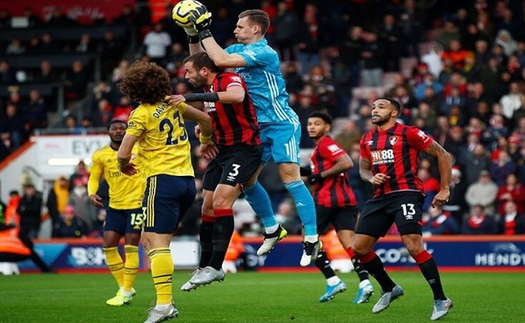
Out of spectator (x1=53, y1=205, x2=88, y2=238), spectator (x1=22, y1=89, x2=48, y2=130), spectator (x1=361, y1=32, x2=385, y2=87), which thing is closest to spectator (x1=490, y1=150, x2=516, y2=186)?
spectator (x1=361, y1=32, x2=385, y2=87)

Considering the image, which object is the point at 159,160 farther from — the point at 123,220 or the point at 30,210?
the point at 30,210

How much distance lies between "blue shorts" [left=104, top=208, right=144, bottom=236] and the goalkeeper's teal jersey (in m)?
3.39

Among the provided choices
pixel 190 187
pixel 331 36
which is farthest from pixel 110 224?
pixel 331 36

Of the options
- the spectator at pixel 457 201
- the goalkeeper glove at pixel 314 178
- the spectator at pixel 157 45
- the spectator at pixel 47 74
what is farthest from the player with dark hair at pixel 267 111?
the spectator at pixel 47 74

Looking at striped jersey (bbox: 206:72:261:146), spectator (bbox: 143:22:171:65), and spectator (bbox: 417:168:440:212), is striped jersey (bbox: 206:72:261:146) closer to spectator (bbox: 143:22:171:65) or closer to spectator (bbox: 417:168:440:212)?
spectator (bbox: 417:168:440:212)

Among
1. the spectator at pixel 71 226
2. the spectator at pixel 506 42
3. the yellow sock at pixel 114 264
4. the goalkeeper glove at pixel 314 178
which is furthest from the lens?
the spectator at pixel 506 42

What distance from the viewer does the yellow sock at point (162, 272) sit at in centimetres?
1057

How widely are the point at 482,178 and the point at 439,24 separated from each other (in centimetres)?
765

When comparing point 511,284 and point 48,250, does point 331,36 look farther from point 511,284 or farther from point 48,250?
point 511,284

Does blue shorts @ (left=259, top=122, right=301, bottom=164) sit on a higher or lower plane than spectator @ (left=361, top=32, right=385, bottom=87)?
lower

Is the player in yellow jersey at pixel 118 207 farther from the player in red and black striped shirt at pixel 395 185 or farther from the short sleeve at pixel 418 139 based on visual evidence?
the short sleeve at pixel 418 139

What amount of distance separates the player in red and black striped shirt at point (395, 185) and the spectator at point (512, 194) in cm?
1020

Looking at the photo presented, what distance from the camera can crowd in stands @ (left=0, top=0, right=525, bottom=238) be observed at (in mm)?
23047

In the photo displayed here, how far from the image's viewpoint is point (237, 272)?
2272 cm
